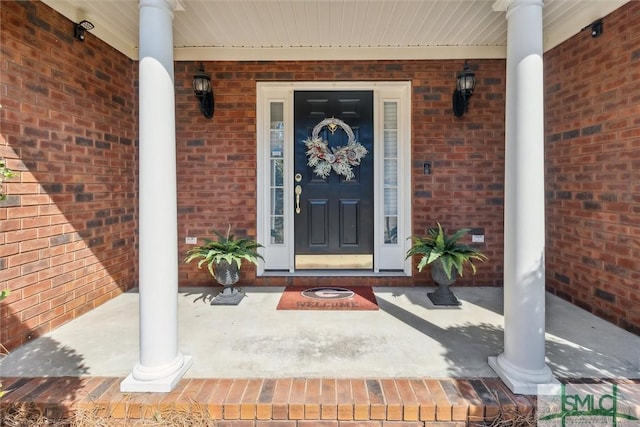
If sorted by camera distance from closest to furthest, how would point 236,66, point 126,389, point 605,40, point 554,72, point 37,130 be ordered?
point 126,389 < point 37,130 < point 605,40 < point 554,72 < point 236,66

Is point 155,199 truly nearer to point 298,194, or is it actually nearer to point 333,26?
point 298,194

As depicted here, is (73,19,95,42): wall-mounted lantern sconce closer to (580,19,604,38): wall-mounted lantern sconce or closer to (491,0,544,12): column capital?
(491,0,544,12): column capital

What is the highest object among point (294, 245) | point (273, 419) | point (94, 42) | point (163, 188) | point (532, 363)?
point (94, 42)

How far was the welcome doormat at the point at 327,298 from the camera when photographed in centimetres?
304

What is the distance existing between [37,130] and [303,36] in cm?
225

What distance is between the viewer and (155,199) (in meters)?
1.90

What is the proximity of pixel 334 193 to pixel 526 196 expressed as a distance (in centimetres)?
212

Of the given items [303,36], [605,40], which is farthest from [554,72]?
[303,36]

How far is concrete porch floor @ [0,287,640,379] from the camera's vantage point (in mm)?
2012

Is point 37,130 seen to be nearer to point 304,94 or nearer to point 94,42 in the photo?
point 94,42

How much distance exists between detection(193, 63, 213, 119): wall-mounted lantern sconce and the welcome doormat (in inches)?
78.3

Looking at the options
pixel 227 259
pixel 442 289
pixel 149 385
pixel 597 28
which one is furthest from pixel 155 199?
pixel 597 28

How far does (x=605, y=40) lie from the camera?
273 centimetres

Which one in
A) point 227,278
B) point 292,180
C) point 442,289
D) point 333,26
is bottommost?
point 442,289
